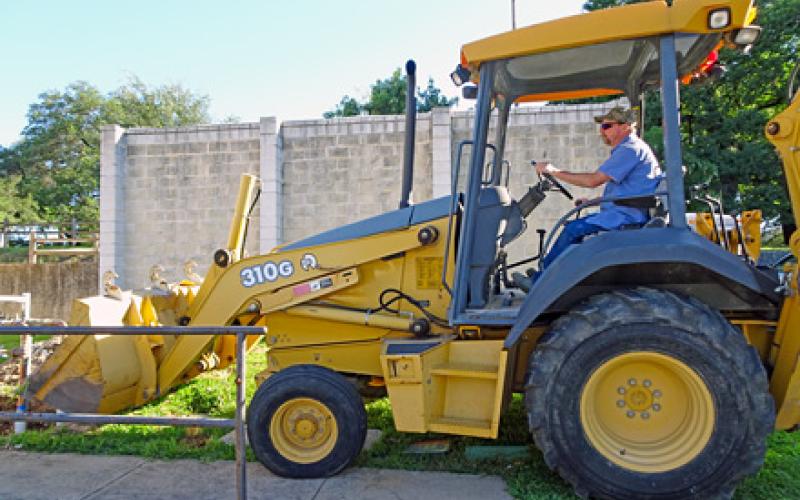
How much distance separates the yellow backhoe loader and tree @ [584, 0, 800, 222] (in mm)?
11254

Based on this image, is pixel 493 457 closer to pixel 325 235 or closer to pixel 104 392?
pixel 325 235

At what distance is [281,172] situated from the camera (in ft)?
36.6

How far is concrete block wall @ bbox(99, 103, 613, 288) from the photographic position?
1030cm

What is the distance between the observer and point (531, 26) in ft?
11.1

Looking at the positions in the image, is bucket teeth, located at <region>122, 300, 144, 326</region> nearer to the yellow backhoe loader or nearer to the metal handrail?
the yellow backhoe loader

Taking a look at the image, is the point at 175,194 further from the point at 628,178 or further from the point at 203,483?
the point at 628,178

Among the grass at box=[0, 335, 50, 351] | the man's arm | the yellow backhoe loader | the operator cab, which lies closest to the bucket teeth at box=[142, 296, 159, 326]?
the yellow backhoe loader

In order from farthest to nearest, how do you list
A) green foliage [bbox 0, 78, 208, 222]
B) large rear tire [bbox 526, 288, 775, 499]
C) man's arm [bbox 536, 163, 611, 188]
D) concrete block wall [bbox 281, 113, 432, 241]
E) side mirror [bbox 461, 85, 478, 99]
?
1. green foliage [bbox 0, 78, 208, 222]
2. concrete block wall [bbox 281, 113, 432, 241]
3. side mirror [bbox 461, 85, 478, 99]
4. man's arm [bbox 536, 163, 611, 188]
5. large rear tire [bbox 526, 288, 775, 499]

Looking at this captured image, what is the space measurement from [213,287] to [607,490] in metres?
3.09

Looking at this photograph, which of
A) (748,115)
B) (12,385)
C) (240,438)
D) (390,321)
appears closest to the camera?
(240,438)

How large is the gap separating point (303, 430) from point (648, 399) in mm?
2106

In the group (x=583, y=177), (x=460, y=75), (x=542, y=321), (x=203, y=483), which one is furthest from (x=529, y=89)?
(x=203, y=483)

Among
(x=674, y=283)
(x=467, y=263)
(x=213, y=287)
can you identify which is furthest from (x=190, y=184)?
(x=674, y=283)

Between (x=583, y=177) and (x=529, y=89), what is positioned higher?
(x=529, y=89)
